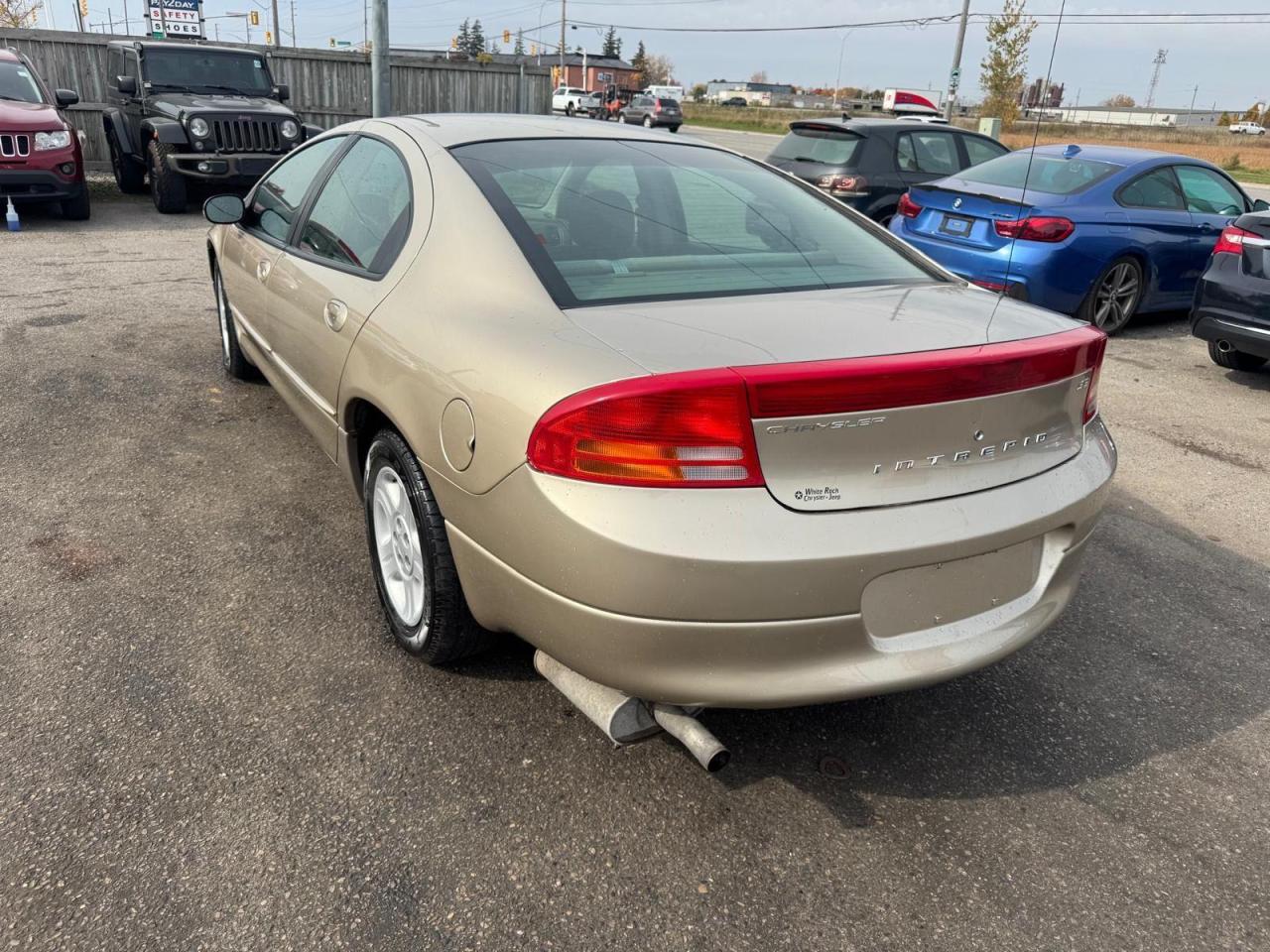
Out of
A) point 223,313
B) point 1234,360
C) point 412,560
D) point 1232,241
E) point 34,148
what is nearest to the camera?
point 412,560

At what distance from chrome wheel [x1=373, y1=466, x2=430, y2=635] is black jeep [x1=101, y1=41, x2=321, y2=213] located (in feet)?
31.0

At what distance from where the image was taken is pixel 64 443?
4.48m

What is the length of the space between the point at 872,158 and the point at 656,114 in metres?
38.3

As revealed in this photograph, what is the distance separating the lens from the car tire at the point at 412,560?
2.53 meters

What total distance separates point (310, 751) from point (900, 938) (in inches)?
58.6

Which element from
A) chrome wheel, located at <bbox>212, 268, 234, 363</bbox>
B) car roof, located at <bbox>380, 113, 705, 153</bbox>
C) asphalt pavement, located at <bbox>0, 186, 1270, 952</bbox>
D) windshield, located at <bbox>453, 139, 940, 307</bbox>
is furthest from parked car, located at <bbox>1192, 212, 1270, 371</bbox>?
chrome wheel, located at <bbox>212, 268, 234, 363</bbox>

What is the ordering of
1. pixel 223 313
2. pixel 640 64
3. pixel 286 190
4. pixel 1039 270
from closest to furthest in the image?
1. pixel 286 190
2. pixel 223 313
3. pixel 1039 270
4. pixel 640 64

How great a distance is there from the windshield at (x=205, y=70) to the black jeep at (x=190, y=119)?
0.01 meters

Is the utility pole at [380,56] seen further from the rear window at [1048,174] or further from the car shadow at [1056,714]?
the car shadow at [1056,714]

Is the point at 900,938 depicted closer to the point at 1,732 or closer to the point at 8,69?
the point at 1,732

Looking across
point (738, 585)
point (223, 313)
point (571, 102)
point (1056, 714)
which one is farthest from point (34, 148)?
point (571, 102)

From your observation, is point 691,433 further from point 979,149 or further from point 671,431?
point 979,149

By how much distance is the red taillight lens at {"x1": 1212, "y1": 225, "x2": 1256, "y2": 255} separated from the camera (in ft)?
19.8

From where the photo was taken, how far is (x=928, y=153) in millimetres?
10125
